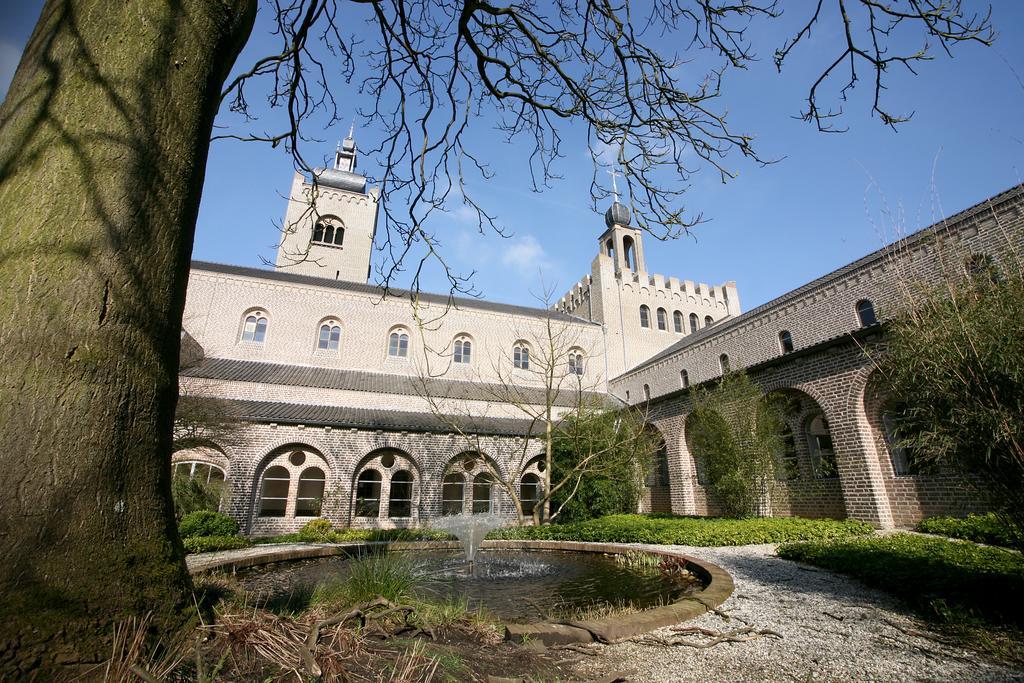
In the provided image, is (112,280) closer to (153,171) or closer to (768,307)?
(153,171)

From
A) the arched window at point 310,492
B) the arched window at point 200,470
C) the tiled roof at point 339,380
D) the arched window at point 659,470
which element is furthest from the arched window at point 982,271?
the arched window at point 200,470

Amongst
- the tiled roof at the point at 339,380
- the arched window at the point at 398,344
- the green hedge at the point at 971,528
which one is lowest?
the green hedge at the point at 971,528

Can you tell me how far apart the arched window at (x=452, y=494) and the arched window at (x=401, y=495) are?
1238 mm

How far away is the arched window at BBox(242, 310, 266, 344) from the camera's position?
22.2 m

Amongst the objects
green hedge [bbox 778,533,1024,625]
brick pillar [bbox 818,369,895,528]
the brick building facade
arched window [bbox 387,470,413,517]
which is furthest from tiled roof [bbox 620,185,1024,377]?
arched window [bbox 387,470,413,517]

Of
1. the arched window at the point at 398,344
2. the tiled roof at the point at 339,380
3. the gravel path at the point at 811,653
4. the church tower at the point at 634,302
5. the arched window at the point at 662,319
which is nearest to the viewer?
the gravel path at the point at 811,653

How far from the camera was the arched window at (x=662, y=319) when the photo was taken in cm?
3148

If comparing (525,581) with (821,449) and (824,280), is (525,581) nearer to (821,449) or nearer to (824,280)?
(821,449)

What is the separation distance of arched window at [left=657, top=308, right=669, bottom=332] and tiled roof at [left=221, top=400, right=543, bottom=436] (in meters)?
14.4

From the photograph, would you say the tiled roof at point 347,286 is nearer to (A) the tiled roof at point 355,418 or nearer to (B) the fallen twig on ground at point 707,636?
(A) the tiled roof at point 355,418

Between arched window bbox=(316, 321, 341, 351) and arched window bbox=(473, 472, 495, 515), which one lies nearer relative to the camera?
arched window bbox=(473, 472, 495, 515)

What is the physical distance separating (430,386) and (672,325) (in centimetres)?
1777

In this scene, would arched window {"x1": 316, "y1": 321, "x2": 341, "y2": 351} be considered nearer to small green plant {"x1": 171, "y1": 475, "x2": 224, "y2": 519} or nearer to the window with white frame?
small green plant {"x1": 171, "y1": 475, "x2": 224, "y2": 519}

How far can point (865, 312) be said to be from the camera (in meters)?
16.6
